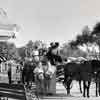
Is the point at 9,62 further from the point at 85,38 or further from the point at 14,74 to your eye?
the point at 85,38

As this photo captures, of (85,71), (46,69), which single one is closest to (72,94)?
(85,71)

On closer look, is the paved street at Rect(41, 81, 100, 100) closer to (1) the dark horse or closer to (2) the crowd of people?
(1) the dark horse

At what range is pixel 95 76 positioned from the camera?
6.04 m

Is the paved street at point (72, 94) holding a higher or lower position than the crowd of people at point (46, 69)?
lower

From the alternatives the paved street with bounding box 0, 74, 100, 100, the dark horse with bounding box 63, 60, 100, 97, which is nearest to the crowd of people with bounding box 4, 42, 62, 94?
the paved street with bounding box 0, 74, 100, 100

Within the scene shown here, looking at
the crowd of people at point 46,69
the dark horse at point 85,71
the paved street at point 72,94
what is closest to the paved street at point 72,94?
the paved street at point 72,94

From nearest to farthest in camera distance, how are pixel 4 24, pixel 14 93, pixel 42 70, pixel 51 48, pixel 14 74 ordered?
pixel 14 93 → pixel 4 24 → pixel 42 70 → pixel 51 48 → pixel 14 74

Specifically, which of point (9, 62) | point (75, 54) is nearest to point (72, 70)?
point (75, 54)

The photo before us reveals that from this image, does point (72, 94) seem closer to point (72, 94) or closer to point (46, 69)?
point (72, 94)

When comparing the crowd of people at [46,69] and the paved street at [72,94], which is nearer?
the paved street at [72,94]

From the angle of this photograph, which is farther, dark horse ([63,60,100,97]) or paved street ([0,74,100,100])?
dark horse ([63,60,100,97])

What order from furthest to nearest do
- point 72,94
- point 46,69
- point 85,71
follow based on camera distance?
point 72,94, point 85,71, point 46,69

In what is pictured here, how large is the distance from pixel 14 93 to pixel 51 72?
7.88 feet

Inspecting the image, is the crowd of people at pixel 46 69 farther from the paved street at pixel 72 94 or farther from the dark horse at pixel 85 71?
the dark horse at pixel 85 71
